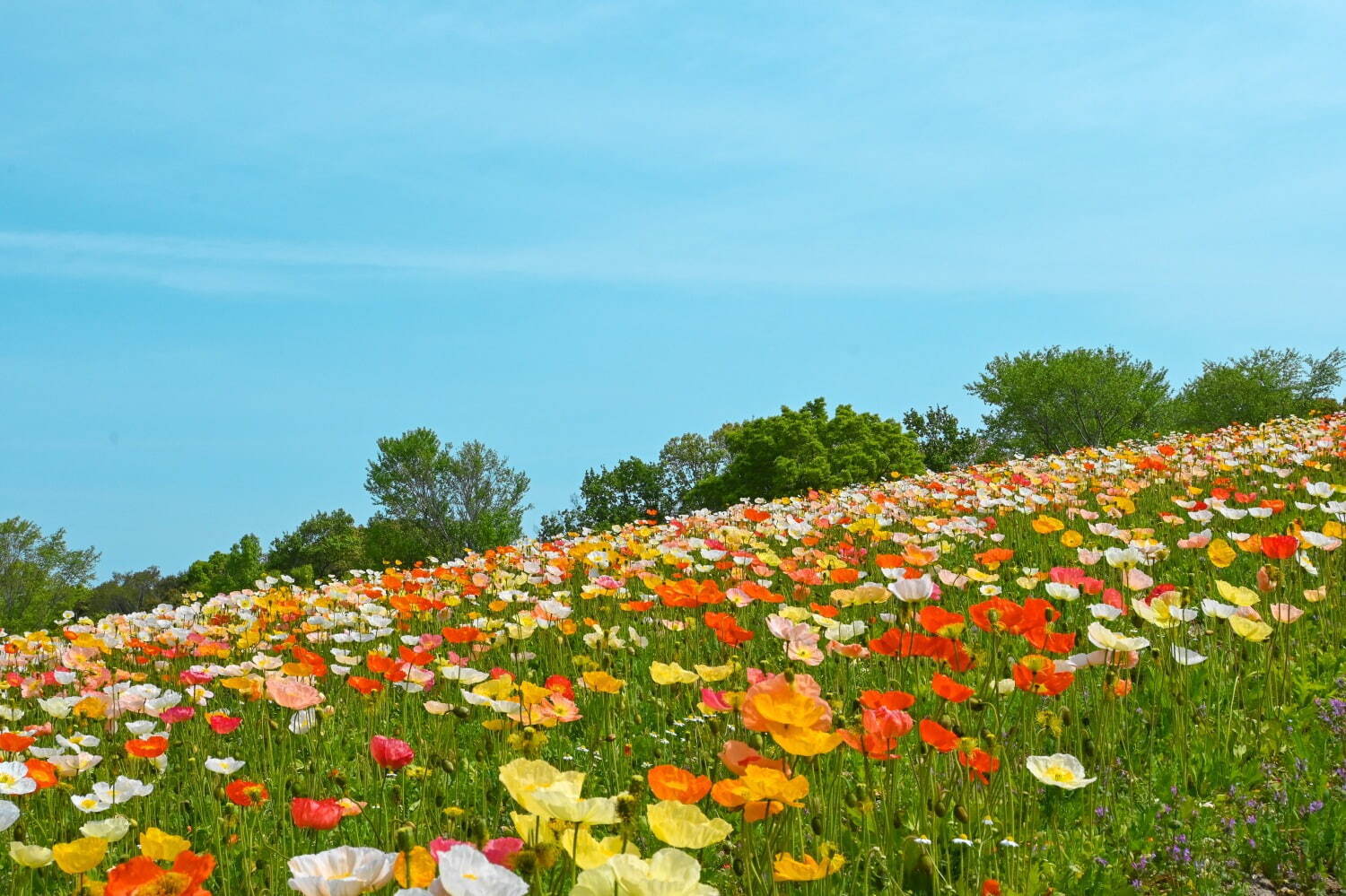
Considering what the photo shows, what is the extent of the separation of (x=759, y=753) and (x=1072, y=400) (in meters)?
50.8

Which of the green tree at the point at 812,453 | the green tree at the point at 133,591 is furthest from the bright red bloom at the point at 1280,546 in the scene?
the green tree at the point at 133,591

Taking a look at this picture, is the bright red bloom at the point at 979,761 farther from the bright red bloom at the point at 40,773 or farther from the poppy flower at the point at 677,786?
the bright red bloom at the point at 40,773

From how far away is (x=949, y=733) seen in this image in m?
2.46

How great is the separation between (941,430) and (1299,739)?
146 feet


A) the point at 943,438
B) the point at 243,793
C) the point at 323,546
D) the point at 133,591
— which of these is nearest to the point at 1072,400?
the point at 943,438

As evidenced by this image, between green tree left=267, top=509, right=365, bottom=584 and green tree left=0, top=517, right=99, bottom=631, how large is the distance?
1021 centimetres

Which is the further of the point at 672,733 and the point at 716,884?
the point at 672,733

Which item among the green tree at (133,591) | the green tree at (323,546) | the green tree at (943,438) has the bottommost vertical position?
the green tree at (133,591)

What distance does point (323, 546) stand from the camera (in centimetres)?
5656

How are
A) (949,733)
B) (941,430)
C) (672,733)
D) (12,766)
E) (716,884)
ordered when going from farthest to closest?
1. (941,430)
2. (672,733)
3. (12,766)
4. (716,884)
5. (949,733)

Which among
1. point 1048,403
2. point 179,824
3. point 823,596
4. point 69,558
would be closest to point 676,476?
point 1048,403

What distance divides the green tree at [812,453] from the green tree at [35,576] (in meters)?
31.9

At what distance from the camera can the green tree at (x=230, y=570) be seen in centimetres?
4812

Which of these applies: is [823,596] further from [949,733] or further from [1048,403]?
[1048,403]
